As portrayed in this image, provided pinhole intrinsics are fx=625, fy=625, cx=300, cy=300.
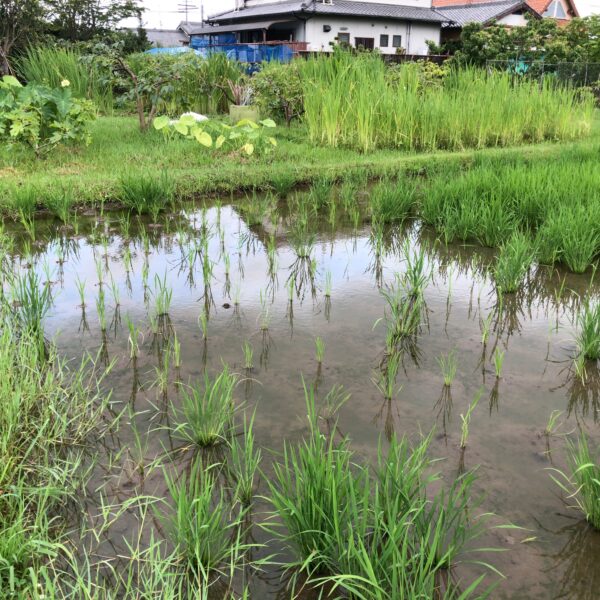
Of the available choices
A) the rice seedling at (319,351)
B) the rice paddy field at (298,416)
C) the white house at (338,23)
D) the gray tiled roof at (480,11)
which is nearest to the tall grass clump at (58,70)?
the rice paddy field at (298,416)

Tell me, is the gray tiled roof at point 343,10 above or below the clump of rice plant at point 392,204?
above

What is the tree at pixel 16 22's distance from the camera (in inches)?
541

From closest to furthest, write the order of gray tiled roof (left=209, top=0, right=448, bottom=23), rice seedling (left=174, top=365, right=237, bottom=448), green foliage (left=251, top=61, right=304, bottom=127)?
rice seedling (left=174, top=365, right=237, bottom=448)
green foliage (left=251, top=61, right=304, bottom=127)
gray tiled roof (left=209, top=0, right=448, bottom=23)

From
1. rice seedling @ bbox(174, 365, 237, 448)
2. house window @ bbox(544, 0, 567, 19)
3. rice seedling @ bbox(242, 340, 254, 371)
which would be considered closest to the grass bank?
rice seedling @ bbox(242, 340, 254, 371)

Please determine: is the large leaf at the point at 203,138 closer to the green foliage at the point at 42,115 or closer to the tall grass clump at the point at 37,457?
the green foliage at the point at 42,115

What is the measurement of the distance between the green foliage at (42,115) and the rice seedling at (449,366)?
514 cm

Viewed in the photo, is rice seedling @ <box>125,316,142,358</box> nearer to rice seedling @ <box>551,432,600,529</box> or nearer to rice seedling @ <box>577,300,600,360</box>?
rice seedling @ <box>551,432,600,529</box>

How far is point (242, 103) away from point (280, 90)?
1.97 metres

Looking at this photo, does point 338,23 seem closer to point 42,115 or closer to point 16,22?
point 16,22

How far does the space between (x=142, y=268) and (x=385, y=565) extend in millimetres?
3160

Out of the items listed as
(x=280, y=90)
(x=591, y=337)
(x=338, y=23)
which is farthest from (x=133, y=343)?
(x=338, y=23)

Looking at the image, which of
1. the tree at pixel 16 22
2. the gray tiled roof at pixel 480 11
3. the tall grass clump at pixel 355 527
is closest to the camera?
the tall grass clump at pixel 355 527

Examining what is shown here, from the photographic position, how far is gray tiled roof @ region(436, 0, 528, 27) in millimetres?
32062

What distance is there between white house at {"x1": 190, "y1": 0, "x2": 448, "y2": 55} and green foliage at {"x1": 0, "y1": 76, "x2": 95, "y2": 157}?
2068cm
